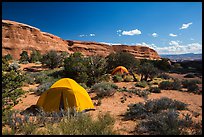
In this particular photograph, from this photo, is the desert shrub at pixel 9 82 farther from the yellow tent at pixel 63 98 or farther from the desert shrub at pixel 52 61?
the desert shrub at pixel 52 61

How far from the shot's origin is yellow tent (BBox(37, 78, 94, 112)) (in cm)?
775

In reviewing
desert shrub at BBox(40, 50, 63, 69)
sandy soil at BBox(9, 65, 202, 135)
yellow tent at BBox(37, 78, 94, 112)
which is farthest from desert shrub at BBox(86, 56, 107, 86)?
desert shrub at BBox(40, 50, 63, 69)

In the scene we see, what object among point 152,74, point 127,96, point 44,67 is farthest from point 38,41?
point 127,96

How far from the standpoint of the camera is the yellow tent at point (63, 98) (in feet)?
25.4

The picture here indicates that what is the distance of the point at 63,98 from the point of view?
7859 mm

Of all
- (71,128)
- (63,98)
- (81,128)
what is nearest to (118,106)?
(63,98)

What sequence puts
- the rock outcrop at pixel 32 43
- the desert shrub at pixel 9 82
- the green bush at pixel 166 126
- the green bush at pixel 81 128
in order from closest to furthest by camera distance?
the green bush at pixel 81 128, the green bush at pixel 166 126, the desert shrub at pixel 9 82, the rock outcrop at pixel 32 43

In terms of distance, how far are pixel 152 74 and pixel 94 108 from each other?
36.5 feet

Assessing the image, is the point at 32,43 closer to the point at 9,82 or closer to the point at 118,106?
the point at 118,106

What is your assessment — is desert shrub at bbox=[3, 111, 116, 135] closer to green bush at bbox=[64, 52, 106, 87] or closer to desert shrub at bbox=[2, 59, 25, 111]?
desert shrub at bbox=[2, 59, 25, 111]

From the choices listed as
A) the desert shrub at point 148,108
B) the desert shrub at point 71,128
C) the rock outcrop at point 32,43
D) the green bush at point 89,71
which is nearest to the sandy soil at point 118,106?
the desert shrub at point 148,108

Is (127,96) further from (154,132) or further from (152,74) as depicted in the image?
(152,74)

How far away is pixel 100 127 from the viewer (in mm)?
5184

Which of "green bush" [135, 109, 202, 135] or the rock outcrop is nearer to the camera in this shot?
"green bush" [135, 109, 202, 135]
